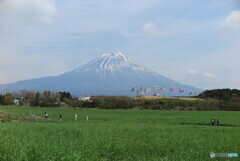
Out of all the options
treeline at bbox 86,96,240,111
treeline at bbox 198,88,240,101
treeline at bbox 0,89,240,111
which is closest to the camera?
treeline at bbox 86,96,240,111

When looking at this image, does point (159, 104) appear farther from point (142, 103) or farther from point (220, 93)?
point (220, 93)

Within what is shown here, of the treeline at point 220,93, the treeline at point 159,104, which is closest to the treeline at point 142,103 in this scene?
the treeline at point 159,104

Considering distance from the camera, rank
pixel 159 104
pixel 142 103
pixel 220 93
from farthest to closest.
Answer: pixel 220 93, pixel 142 103, pixel 159 104

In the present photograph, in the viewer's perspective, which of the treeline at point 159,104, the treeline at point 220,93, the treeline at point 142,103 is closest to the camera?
the treeline at point 159,104

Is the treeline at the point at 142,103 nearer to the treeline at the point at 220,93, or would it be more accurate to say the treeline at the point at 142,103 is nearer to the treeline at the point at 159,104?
the treeline at the point at 159,104

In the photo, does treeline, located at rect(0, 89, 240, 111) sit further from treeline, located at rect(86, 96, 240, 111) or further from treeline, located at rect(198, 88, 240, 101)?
treeline, located at rect(198, 88, 240, 101)

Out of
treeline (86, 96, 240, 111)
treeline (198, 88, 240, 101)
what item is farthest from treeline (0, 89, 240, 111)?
treeline (198, 88, 240, 101)

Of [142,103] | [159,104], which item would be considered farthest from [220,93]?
[142,103]

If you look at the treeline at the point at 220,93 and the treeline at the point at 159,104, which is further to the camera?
the treeline at the point at 220,93

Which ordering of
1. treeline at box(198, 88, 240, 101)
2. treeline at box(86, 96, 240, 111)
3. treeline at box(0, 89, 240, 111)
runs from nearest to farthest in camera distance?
1. treeline at box(86, 96, 240, 111)
2. treeline at box(0, 89, 240, 111)
3. treeline at box(198, 88, 240, 101)

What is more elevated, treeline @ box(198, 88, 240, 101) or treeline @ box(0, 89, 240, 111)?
treeline @ box(198, 88, 240, 101)

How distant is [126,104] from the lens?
289 feet

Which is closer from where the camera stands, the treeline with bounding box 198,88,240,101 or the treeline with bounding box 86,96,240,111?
the treeline with bounding box 86,96,240,111

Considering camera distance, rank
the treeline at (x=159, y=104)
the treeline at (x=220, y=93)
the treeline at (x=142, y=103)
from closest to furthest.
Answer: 1. the treeline at (x=159, y=104)
2. the treeline at (x=142, y=103)
3. the treeline at (x=220, y=93)
